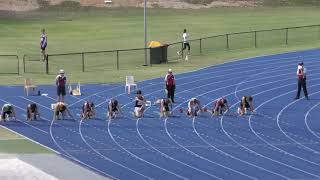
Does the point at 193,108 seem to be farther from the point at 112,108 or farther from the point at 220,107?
the point at 112,108

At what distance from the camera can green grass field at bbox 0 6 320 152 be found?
1783 inches

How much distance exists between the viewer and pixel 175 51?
52.7m

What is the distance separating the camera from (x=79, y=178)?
22484mm

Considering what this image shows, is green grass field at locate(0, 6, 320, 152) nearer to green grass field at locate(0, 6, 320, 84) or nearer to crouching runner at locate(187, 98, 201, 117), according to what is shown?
green grass field at locate(0, 6, 320, 84)

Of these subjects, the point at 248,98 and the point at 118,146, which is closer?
the point at 118,146

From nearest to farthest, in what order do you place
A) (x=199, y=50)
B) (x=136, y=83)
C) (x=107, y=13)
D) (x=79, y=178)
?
(x=79, y=178) < (x=136, y=83) < (x=199, y=50) < (x=107, y=13)

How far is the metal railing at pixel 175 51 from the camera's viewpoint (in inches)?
1857

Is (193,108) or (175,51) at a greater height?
(175,51)

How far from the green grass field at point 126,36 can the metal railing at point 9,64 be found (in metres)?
0.05

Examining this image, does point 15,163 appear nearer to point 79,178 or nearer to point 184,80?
point 79,178

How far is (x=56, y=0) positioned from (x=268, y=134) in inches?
2335

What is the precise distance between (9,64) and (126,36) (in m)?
14.4

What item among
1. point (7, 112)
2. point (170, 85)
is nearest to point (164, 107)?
point (170, 85)

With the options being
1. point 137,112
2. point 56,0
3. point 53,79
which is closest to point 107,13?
point 56,0
